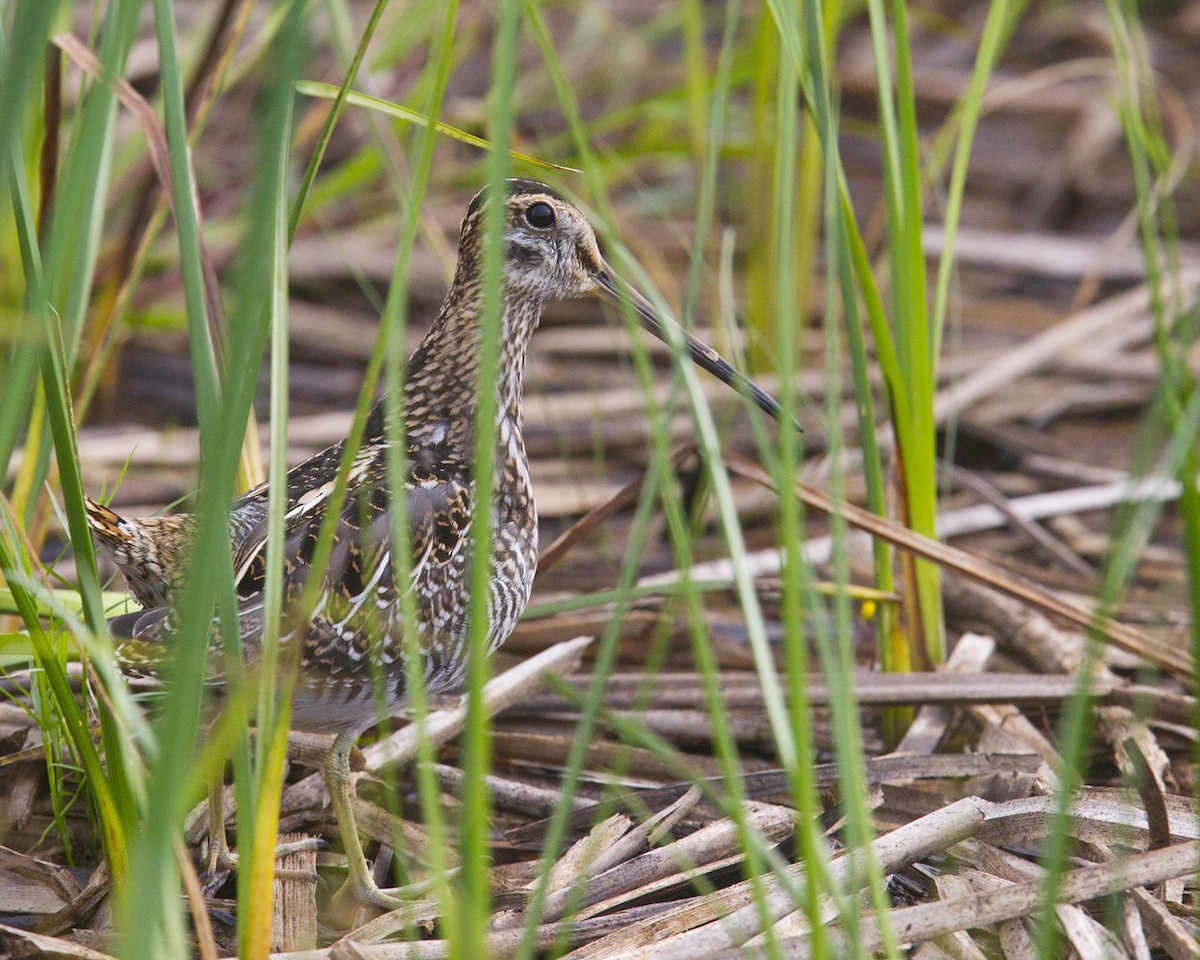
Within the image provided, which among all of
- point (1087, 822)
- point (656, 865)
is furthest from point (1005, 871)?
point (656, 865)

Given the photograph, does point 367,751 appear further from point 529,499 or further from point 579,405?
point 579,405

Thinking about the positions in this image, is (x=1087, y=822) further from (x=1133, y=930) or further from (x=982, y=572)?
(x=982, y=572)

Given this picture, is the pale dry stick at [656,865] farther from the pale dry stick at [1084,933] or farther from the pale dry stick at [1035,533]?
the pale dry stick at [1035,533]

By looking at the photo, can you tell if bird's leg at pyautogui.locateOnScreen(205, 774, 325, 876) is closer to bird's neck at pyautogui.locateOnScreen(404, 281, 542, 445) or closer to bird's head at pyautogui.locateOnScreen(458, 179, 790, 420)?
bird's neck at pyautogui.locateOnScreen(404, 281, 542, 445)

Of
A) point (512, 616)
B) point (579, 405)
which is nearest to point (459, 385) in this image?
point (512, 616)

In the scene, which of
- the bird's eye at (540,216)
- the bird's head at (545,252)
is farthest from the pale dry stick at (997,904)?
the bird's eye at (540,216)

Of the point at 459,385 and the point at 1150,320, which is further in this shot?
the point at 1150,320
